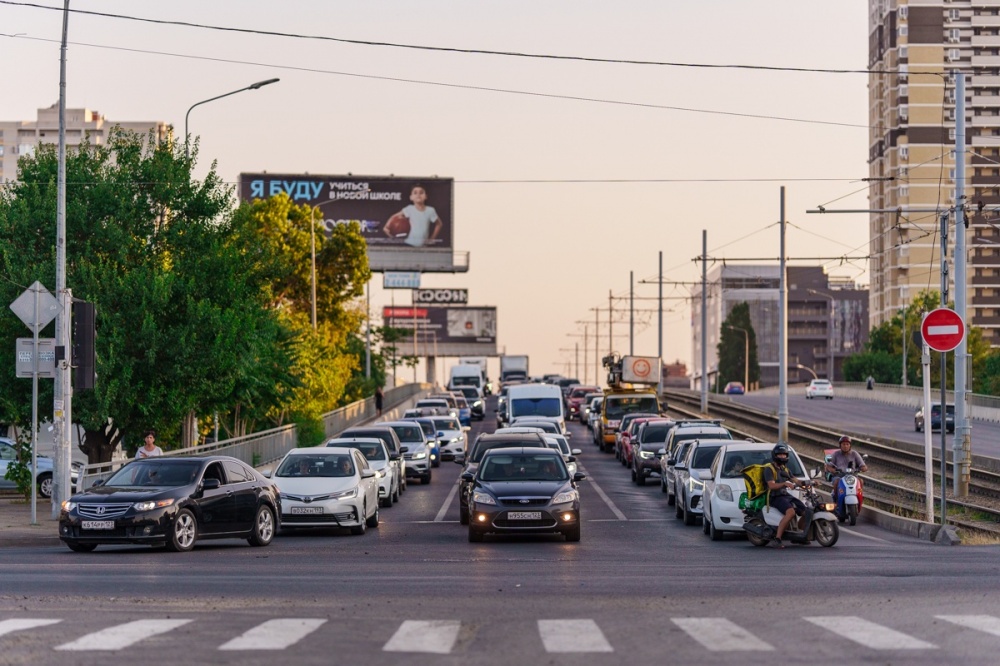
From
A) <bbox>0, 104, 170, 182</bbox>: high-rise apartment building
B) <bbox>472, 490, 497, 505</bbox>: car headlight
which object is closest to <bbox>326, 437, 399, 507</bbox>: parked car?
<bbox>472, 490, 497, 505</bbox>: car headlight

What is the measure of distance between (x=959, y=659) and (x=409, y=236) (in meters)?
90.3

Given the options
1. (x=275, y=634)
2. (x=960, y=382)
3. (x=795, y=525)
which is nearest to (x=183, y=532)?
(x=795, y=525)

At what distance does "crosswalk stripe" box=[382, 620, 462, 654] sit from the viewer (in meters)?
10.9

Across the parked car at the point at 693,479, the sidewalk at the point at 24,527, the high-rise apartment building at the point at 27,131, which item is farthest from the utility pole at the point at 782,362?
the high-rise apartment building at the point at 27,131

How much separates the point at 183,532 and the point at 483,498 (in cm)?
481

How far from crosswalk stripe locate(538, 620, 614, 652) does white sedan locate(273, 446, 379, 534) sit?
14.1 meters

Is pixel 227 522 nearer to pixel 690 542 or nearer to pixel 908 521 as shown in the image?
pixel 690 542

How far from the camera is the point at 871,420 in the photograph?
8231 centimetres

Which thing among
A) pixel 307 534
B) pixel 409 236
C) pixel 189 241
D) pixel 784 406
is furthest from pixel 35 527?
pixel 409 236

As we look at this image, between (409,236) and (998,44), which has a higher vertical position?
(998,44)

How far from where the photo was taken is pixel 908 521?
26.7 meters

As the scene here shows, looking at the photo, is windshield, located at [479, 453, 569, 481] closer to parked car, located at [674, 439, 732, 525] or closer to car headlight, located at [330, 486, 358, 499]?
car headlight, located at [330, 486, 358, 499]

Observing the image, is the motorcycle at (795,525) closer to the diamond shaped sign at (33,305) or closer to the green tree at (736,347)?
the diamond shaped sign at (33,305)

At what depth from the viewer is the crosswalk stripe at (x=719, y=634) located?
35.7 feet
